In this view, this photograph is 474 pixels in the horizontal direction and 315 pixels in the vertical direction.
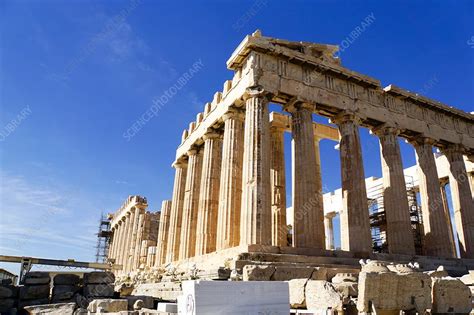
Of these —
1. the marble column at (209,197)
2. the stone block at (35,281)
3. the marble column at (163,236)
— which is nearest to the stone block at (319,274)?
the stone block at (35,281)

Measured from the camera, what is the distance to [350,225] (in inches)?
760

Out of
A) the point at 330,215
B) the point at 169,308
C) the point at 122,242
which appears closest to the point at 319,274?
the point at 169,308

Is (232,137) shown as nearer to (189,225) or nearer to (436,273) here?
(189,225)

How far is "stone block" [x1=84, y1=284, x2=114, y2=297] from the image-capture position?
497 inches

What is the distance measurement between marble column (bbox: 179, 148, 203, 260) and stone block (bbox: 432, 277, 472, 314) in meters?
17.5

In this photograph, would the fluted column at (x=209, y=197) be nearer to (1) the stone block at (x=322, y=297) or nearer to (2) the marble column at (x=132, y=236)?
(1) the stone block at (x=322, y=297)

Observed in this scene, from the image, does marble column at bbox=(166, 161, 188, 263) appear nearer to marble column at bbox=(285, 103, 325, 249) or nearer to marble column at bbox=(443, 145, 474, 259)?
marble column at bbox=(285, 103, 325, 249)

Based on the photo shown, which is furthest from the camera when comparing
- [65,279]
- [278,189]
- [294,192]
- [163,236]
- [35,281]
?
[163,236]

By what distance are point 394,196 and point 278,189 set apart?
6544 mm

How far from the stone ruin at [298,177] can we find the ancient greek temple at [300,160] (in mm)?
60

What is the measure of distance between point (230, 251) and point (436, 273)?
780 cm

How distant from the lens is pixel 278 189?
2259cm

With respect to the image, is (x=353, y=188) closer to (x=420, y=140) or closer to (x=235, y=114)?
(x=235, y=114)

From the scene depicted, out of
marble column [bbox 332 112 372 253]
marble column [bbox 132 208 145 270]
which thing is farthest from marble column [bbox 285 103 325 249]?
marble column [bbox 132 208 145 270]
